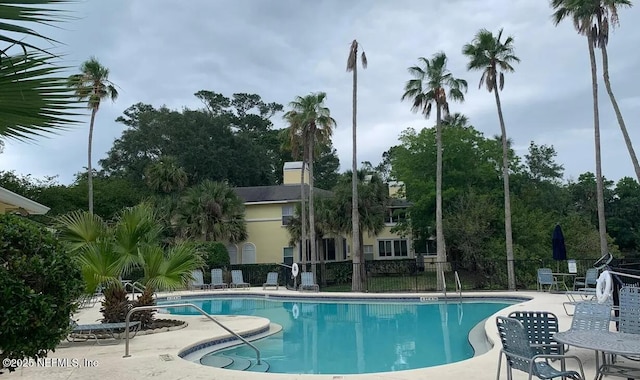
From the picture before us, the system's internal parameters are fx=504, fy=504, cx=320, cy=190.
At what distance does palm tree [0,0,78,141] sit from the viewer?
2.24 m

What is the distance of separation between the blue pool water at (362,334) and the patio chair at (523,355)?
4.10 meters

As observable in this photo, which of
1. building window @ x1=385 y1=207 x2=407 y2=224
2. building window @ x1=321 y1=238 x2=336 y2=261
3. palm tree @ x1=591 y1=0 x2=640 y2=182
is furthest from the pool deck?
building window @ x1=321 y1=238 x2=336 y2=261

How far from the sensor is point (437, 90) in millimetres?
21781

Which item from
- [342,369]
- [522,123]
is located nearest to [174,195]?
[522,123]

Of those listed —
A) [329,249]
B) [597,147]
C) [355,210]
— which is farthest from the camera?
[329,249]

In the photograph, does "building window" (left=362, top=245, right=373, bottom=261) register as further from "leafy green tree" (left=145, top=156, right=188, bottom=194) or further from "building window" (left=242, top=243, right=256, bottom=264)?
"leafy green tree" (left=145, top=156, right=188, bottom=194)

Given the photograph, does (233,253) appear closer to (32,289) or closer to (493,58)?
(493,58)

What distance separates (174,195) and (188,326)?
77.8ft

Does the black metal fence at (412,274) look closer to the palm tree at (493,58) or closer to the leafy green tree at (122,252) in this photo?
the palm tree at (493,58)

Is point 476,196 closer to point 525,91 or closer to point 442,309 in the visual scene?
point 525,91

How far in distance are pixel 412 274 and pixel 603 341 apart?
2359 cm

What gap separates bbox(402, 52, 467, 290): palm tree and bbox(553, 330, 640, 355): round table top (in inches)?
640

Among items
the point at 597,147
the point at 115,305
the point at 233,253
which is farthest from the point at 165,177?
the point at 597,147

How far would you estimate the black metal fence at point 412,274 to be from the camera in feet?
69.1
